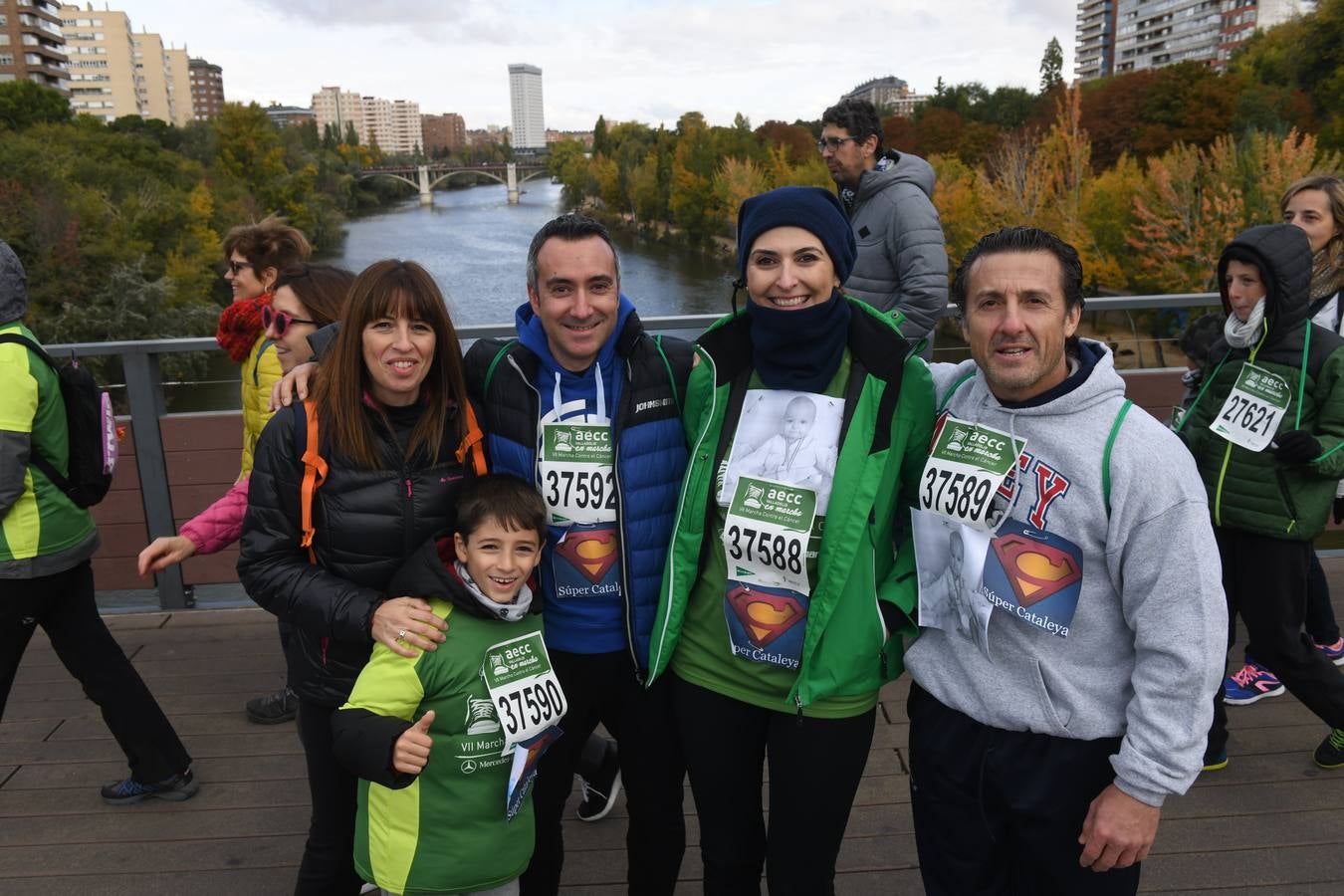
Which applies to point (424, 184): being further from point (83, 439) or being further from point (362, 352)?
point (362, 352)

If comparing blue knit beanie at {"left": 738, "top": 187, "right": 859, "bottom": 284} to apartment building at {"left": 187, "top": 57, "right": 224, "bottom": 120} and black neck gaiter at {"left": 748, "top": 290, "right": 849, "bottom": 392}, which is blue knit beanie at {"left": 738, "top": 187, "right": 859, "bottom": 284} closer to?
black neck gaiter at {"left": 748, "top": 290, "right": 849, "bottom": 392}

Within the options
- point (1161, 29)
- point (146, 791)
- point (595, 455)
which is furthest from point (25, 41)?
point (1161, 29)

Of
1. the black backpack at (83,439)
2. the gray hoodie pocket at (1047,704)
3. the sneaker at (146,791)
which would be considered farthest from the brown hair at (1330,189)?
the sneaker at (146,791)

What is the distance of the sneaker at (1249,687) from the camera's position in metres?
3.26

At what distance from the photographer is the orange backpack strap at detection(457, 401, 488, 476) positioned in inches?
78.6

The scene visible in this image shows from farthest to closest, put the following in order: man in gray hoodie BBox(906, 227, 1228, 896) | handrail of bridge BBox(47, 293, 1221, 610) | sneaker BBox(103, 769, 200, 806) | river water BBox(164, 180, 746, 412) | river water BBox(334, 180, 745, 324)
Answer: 1. river water BBox(334, 180, 745, 324)
2. river water BBox(164, 180, 746, 412)
3. handrail of bridge BBox(47, 293, 1221, 610)
4. sneaker BBox(103, 769, 200, 806)
5. man in gray hoodie BBox(906, 227, 1228, 896)

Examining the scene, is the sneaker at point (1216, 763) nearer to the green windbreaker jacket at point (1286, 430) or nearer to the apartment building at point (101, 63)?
the green windbreaker jacket at point (1286, 430)

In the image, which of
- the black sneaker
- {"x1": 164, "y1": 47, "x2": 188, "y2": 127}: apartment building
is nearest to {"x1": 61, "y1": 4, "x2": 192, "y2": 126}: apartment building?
{"x1": 164, "y1": 47, "x2": 188, "y2": 127}: apartment building

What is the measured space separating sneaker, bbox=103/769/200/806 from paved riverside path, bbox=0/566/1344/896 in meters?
0.02

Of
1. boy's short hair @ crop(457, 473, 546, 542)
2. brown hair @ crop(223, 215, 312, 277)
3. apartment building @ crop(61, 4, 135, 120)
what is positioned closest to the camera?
boy's short hair @ crop(457, 473, 546, 542)

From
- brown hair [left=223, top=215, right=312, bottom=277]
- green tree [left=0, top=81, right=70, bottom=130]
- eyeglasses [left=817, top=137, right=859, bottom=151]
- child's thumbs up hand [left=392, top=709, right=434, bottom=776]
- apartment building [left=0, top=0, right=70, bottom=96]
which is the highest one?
apartment building [left=0, top=0, right=70, bottom=96]

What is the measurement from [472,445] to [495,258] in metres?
43.1

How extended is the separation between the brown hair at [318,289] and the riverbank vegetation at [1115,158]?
2062cm

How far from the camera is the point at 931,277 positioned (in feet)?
10.9
